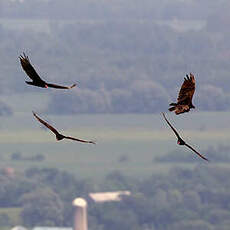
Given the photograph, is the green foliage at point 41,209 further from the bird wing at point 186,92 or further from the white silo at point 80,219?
the bird wing at point 186,92

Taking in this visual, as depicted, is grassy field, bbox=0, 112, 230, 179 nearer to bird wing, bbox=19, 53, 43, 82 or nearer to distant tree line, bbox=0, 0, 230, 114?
distant tree line, bbox=0, 0, 230, 114

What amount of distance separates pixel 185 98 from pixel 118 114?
163932 mm

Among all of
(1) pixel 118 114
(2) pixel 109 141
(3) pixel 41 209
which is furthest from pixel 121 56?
(3) pixel 41 209

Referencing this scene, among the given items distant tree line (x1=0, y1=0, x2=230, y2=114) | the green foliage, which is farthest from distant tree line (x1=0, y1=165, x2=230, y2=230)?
distant tree line (x1=0, y1=0, x2=230, y2=114)

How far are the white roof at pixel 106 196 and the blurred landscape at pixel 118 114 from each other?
3.24 ft

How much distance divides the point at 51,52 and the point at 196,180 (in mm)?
45048

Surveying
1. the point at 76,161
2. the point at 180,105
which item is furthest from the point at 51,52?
the point at 180,105

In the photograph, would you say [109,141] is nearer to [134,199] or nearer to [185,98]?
[134,199]

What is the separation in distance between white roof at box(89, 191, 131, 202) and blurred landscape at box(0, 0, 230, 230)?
0.99 metres

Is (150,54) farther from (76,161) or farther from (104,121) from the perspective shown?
(76,161)

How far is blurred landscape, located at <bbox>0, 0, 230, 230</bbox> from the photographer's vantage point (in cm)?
13225

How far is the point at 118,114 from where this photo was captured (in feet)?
550

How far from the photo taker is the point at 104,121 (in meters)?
166

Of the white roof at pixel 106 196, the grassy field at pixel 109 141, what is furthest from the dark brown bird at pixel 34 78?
the grassy field at pixel 109 141
